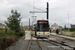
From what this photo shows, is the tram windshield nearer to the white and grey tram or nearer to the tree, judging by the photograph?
the white and grey tram

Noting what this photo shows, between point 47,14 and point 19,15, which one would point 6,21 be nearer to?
point 19,15

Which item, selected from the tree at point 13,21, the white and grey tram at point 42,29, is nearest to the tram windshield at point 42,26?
the white and grey tram at point 42,29

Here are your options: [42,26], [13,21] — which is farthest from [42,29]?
[13,21]

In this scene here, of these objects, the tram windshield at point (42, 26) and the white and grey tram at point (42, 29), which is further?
the tram windshield at point (42, 26)

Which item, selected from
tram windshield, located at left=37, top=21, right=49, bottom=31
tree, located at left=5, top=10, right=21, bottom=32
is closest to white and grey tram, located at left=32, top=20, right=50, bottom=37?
tram windshield, located at left=37, top=21, right=49, bottom=31

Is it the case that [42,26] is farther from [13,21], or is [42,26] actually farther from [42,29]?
[13,21]

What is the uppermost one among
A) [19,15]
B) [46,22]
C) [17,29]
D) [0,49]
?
[19,15]

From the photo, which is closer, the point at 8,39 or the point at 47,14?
the point at 8,39

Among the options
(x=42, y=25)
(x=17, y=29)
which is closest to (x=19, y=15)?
(x=17, y=29)

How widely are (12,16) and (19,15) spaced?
1.44 meters

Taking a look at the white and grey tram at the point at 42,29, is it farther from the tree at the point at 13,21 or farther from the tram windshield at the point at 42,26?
the tree at the point at 13,21

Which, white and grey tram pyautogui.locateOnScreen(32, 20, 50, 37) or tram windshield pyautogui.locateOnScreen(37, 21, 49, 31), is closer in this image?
white and grey tram pyautogui.locateOnScreen(32, 20, 50, 37)

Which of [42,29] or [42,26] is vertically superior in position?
[42,26]

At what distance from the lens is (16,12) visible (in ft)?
68.5
